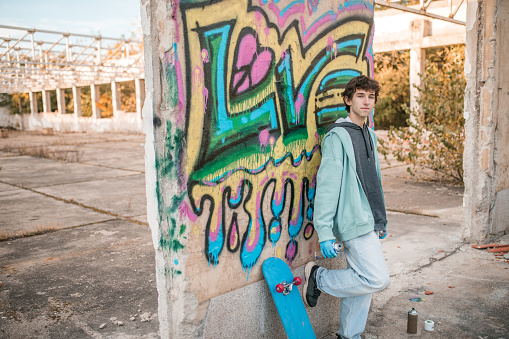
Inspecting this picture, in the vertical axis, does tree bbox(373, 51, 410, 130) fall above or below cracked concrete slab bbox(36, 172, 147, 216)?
above

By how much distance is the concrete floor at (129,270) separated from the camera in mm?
3396

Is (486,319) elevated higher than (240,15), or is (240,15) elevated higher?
(240,15)

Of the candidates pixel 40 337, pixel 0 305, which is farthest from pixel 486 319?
pixel 0 305

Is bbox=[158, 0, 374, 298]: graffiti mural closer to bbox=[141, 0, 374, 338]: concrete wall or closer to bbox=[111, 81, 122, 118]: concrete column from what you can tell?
bbox=[141, 0, 374, 338]: concrete wall

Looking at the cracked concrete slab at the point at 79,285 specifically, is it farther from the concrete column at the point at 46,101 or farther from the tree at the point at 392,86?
the concrete column at the point at 46,101

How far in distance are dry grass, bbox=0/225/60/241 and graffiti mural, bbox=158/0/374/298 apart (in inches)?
167

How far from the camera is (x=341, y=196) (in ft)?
9.27

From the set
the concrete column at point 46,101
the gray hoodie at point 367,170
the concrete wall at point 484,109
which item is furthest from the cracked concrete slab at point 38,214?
the concrete column at point 46,101

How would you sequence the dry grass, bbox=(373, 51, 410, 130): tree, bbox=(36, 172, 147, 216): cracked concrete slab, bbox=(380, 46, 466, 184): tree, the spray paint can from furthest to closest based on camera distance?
1. bbox=(373, 51, 410, 130): tree
2. bbox=(380, 46, 466, 184): tree
3. bbox=(36, 172, 147, 216): cracked concrete slab
4. the dry grass
5. the spray paint can

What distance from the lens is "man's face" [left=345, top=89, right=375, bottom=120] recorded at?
297 centimetres

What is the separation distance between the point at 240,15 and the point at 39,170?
10.7 meters

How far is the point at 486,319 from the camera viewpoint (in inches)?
133

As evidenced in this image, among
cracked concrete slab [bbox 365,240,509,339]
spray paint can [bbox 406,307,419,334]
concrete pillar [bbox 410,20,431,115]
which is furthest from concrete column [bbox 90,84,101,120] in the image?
spray paint can [bbox 406,307,419,334]

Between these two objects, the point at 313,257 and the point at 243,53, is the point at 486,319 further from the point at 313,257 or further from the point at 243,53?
the point at 243,53
